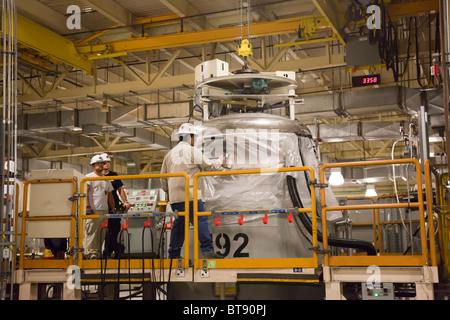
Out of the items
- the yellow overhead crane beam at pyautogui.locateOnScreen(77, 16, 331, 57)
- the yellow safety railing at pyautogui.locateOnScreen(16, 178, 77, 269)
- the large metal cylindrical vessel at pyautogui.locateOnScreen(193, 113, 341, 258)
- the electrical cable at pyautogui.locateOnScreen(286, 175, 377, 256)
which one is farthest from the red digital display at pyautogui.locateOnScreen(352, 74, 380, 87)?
the yellow safety railing at pyautogui.locateOnScreen(16, 178, 77, 269)

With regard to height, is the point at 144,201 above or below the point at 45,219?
above

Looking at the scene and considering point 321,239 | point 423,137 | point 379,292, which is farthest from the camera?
point 321,239

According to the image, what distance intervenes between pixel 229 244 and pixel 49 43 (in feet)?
23.0

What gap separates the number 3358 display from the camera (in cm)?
713

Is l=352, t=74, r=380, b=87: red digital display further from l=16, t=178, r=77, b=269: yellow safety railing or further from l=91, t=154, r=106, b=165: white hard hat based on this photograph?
l=16, t=178, r=77, b=269: yellow safety railing

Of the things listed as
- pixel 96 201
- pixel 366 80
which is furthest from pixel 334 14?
pixel 96 201

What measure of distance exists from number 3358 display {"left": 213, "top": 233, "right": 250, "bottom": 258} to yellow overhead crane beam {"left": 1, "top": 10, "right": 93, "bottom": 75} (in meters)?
6.23

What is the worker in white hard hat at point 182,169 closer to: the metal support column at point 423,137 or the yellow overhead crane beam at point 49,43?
the metal support column at point 423,137

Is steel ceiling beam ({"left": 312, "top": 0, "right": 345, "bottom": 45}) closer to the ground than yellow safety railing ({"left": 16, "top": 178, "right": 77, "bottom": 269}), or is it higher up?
higher up

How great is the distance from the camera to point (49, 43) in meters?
11.9

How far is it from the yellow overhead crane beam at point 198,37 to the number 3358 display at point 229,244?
18.3 feet

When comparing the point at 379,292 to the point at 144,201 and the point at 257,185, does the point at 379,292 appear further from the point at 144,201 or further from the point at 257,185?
the point at 144,201

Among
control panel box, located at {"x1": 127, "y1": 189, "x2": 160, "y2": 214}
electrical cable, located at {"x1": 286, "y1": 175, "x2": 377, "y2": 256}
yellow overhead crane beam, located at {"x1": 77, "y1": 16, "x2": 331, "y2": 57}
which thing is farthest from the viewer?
yellow overhead crane beam, located at {"x1": 77, "y1": 16, "x2": 331, "y2": 57}
